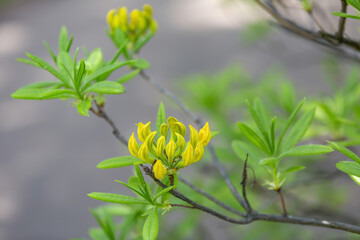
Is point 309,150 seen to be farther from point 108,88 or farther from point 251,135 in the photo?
point 108,88

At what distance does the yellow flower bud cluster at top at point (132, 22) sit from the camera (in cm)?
88

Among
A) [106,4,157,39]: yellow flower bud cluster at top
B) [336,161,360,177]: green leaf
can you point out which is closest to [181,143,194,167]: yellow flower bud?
[336,161,360,177]: green leaf

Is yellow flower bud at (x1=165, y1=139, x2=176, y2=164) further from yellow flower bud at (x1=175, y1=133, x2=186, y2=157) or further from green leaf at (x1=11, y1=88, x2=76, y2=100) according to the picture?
green leaf at (x1=11, y1=88, x2=76, y2=100)

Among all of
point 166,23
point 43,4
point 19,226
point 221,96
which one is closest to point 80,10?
point 43,4

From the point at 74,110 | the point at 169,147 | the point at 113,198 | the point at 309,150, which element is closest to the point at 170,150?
the point at 169,147

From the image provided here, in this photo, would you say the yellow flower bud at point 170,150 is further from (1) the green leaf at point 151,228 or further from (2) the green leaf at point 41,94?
(2) the green leaf at point 41,94

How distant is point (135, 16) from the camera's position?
0.89m

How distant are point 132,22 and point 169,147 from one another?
1.42 feet

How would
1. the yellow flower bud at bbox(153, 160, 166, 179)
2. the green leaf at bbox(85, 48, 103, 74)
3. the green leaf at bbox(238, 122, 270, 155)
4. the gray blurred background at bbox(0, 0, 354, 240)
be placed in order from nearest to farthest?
the yellow flower bud at bbox(153, 160, 166, 179) < the green leaf at bbox(238, 122, 270, 155) < the green leaf at bbox(85, 48, 103, 74) < the gray blurred background at bbox(0, 0, 354, 240)

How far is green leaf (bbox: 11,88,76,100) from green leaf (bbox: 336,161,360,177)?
0.45 metres

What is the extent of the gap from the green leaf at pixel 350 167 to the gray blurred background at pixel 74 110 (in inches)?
79.0

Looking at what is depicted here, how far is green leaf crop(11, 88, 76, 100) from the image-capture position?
2.08 ft

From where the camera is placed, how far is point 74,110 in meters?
4.25

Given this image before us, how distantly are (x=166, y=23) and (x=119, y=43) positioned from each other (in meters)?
4.55
